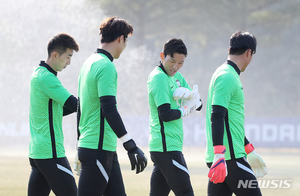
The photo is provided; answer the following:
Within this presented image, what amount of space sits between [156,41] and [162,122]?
35.0 m

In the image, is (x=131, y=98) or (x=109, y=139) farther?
(x=131, y=98)

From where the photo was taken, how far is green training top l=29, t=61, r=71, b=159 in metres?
4.00

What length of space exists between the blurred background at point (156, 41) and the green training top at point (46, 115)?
2428cm

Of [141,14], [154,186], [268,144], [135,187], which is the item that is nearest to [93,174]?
[154,186]

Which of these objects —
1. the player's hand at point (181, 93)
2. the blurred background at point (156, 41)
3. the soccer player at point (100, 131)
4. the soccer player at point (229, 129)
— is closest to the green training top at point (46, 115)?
the soccer player at point (100, 131)

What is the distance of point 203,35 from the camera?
38531 mm

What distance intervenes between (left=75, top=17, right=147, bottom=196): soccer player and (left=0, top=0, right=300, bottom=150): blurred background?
24758 millimetres

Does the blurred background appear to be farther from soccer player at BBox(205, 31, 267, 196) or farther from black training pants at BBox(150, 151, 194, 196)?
soccer player at BBox(205, 31, 267, 196)

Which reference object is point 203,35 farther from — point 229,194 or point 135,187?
point 229,194

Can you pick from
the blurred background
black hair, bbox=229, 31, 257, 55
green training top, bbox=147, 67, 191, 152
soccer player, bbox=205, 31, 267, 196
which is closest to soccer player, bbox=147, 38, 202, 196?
green training top, bbox=147, 67, 191, 152

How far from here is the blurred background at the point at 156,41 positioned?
32.0 m

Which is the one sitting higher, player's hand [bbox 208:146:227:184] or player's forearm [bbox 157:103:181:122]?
player's forearm [bbox 157:103:181:122]

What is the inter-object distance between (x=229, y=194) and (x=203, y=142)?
2041 cm

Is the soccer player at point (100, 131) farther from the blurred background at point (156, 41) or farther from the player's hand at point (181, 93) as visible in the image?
the blurred background at point (156, 41)
